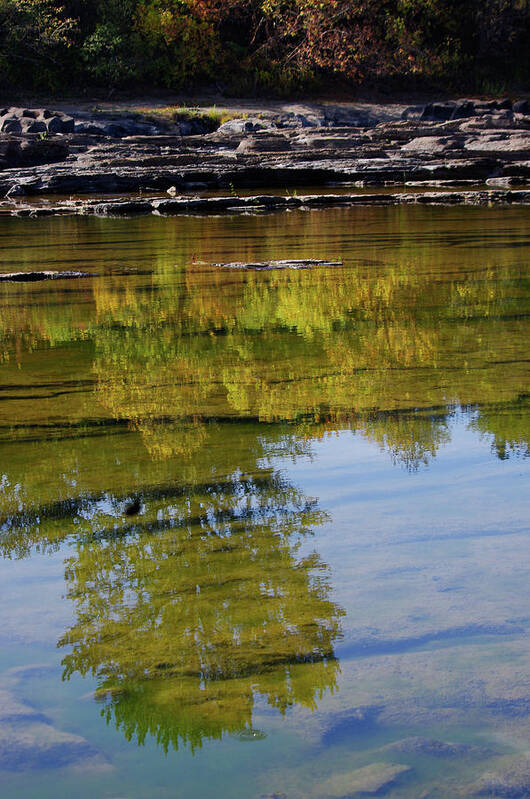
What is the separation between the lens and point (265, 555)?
178 cm

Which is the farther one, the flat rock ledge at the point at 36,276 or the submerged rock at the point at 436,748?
the flat rock ledge at the point at 36,276

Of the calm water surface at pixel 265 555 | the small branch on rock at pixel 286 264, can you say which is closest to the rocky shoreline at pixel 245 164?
the small branch on rock at pixel 286 264

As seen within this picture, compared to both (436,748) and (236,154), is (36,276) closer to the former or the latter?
(436,748)

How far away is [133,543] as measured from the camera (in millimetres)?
1853

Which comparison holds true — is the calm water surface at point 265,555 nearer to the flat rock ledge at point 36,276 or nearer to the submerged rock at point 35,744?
the submerged rock at point 35,744

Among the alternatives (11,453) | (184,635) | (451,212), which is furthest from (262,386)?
(451,212)

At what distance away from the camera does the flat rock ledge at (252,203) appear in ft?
32.3

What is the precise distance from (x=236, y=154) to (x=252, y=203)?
4974 mm

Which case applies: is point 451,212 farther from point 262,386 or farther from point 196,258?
point 262,386

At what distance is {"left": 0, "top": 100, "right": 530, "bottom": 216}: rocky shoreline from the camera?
10.2 metres

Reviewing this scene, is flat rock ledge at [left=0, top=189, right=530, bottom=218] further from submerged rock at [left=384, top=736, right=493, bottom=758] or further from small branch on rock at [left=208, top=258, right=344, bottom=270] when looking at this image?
submerged rock at [left=384, top=736, right=493, bottom=758]

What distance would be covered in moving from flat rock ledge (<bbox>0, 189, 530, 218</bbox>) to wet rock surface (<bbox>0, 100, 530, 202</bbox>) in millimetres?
1913

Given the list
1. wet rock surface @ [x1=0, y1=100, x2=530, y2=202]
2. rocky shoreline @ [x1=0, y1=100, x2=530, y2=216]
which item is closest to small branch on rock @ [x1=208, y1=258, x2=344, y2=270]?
rocky shoreline @ [x1=0, y1=100, x2=530, y2=216]

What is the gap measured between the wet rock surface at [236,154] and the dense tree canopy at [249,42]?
211 inches
